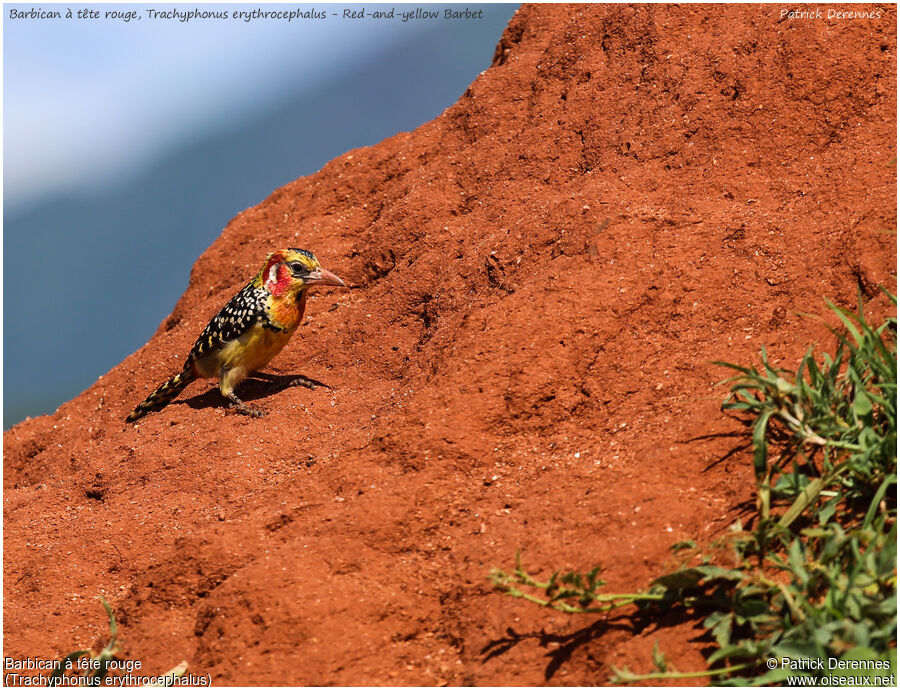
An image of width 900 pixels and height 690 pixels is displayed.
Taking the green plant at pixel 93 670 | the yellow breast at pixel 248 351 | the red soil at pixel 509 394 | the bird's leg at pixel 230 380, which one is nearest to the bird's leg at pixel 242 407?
the bird's leg at pixel 230 380

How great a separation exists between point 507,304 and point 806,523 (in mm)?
2350

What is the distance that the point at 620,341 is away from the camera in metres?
4.72

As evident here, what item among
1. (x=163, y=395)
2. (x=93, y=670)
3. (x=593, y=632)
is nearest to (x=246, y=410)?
(x=163, y=395)

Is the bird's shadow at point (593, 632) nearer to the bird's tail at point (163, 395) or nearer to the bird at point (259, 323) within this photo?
the bird at point (259, 323)

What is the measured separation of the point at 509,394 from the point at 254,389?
135 inches

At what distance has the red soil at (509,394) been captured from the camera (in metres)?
3.47

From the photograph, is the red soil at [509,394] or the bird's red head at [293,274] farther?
the bird's red head at [293,274]

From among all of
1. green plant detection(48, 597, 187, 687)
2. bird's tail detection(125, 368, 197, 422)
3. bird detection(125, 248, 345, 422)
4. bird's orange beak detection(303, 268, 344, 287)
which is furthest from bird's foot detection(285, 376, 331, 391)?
green plant detection(48, 597, 187, 687)

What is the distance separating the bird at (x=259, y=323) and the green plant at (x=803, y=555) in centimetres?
408

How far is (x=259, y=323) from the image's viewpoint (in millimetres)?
6895

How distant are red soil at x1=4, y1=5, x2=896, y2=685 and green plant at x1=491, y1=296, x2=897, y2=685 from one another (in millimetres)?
156

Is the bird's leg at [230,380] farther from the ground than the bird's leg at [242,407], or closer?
farther from the ground

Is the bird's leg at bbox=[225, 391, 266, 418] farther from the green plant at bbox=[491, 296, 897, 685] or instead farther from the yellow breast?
the green plant at bbox=[491, 296, 897, 685]

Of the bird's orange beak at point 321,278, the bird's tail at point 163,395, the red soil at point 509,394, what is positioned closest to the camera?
the red soil at point 509,394
